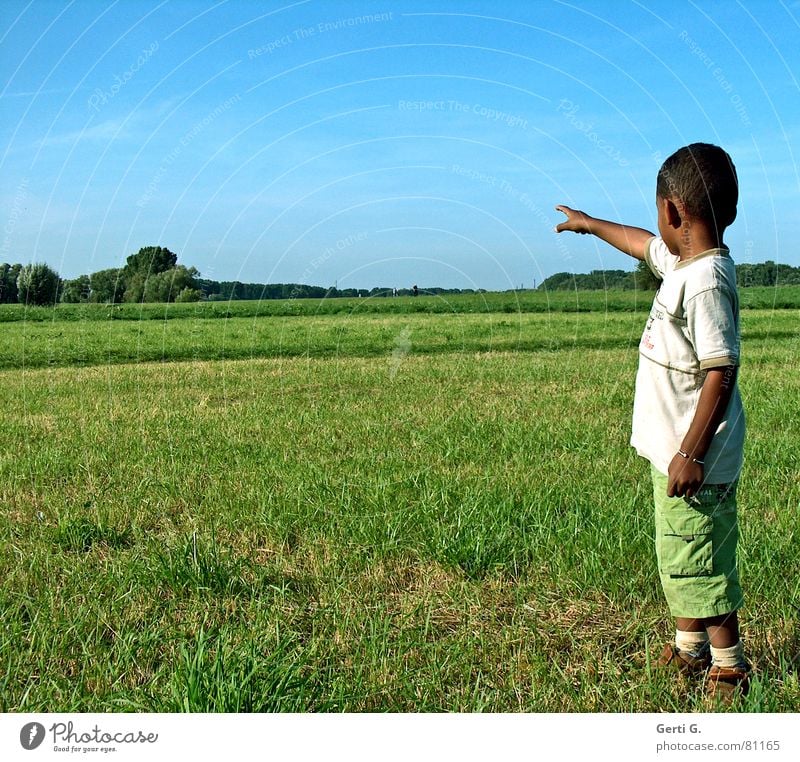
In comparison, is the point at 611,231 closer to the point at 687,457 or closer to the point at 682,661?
the point at 687,457

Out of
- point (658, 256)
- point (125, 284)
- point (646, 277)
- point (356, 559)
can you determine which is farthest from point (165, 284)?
point (658, 256)

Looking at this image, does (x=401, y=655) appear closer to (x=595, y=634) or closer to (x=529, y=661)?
(x=529, y=661)

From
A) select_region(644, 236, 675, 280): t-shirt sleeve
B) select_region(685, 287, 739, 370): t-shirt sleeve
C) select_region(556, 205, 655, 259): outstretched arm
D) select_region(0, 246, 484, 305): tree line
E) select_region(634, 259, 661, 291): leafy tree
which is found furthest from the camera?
select_region(0, 246, 484, 305): tree line

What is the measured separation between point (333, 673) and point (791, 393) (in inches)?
309

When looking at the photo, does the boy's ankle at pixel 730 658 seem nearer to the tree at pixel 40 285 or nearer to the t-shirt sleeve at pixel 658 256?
the t-shirt sleeve at pixel 658 256

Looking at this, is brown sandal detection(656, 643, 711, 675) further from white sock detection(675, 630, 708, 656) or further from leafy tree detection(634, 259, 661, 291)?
leafy tree detection(634, 259, 661, 291)

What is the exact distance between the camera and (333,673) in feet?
9.53

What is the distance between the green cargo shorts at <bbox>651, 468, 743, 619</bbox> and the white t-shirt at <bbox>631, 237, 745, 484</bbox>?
0.12m

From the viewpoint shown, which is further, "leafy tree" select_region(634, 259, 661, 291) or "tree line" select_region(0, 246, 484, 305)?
"tree line" select_region(0, 246, 484, 305)

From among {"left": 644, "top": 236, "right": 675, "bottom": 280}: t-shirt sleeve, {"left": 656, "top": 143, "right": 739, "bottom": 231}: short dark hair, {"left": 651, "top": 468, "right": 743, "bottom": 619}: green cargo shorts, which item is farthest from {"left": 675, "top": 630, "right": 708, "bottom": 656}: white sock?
{"left": 656, "top": 143, "right": 739, "bottom": 231}: short dark hair

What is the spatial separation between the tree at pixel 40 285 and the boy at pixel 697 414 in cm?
2748

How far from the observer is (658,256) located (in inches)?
123

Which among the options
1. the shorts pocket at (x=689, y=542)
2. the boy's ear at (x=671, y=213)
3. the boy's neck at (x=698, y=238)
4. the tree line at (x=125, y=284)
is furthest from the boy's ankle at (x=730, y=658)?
the tree line at (x=125, y=284)

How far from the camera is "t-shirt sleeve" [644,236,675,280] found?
3.07 metres
